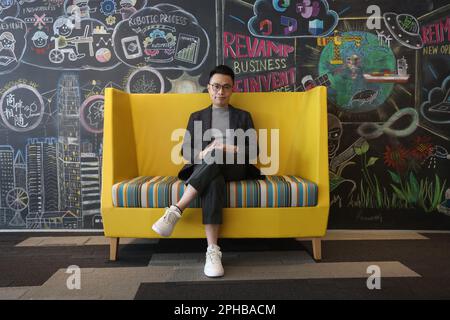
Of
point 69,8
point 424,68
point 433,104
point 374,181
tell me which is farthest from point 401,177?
point 69,8

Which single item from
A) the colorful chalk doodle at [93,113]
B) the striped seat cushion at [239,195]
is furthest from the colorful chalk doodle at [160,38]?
the striped seat cushion at [239,195]

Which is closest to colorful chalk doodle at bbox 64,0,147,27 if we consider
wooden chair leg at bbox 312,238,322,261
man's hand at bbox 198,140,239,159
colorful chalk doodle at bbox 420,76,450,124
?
man's hand at bbox 198,140,239,159

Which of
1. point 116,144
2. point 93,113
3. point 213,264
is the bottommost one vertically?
point 213,264

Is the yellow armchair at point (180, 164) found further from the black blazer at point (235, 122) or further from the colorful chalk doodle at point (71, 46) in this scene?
the colorful chalk doodle at point (71, 46)

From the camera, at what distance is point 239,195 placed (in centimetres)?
187

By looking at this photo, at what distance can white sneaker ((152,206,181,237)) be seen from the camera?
1777mm

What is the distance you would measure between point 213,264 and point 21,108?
1803 mm

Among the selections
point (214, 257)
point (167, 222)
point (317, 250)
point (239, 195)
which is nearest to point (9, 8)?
point (167, 222)

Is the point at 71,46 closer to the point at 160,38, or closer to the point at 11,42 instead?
the point at 11,42

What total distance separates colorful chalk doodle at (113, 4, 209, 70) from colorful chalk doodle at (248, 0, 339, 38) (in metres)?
0.40

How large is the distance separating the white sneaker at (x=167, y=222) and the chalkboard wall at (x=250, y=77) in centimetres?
97

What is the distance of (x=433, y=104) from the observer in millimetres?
2500

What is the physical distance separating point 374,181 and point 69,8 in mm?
2439

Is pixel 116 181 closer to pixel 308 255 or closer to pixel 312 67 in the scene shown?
pixel 308 255
